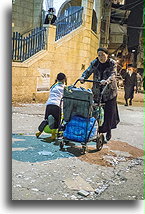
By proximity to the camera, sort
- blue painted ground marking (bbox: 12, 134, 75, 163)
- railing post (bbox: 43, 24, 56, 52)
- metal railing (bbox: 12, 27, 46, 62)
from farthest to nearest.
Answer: railing post (bbox: 43, 24, 56, 52)
metal railing (bbox: 12, 27, 46, 62)
blue painted ground marking (bbox: 12, 134, 75, 163)

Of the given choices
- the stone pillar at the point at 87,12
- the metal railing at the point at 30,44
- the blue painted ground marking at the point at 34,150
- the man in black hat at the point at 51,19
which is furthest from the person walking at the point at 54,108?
the stone pillar at the point at 87,12

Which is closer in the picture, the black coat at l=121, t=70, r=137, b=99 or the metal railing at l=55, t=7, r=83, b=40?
the black coat at l=121, t=70, r=137, b=99

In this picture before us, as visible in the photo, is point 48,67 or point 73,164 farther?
point 48,67

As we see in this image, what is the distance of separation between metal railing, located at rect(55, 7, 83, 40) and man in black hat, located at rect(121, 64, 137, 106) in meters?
1.06

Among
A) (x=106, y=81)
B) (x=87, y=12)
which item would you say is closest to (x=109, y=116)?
(x=106, y=81)

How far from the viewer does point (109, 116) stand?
322 centimetres

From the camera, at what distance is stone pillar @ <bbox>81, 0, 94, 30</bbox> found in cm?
423

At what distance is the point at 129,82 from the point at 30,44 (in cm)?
141

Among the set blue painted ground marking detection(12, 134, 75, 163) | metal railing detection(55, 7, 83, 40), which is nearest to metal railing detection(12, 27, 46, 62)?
metal railing detection(55, 7, 83, 40)

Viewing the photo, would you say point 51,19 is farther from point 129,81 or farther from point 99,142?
point 99,142

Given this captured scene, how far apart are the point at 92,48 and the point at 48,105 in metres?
0.87

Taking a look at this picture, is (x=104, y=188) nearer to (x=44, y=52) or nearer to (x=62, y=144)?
(x=62, y=144)

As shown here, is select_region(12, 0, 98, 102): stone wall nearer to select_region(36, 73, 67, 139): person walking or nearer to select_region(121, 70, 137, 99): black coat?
select_region(36, 73, 67, 139): person walking

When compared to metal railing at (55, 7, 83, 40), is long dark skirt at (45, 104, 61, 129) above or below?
below
